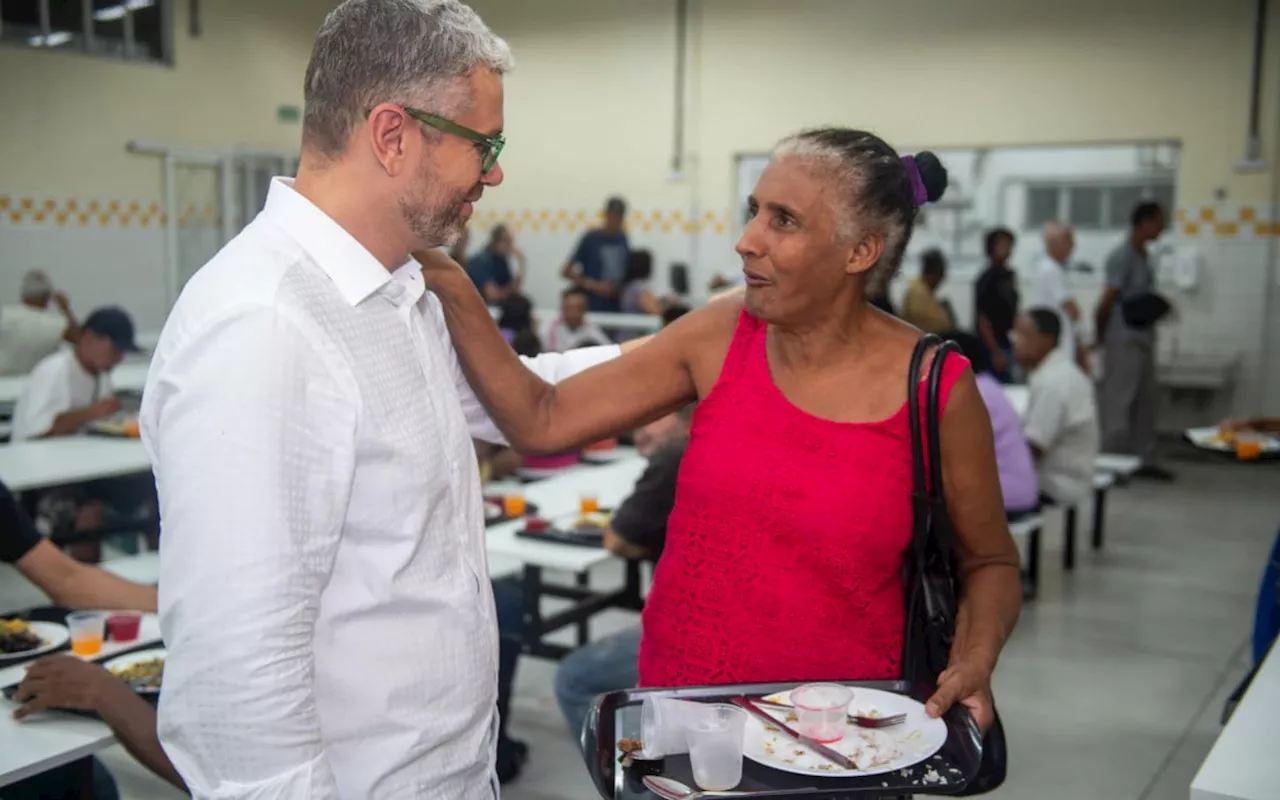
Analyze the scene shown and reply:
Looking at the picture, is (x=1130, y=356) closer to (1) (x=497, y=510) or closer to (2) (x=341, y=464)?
(1) (x=497, y=510)

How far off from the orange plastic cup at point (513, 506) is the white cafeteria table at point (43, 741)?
83.0 inches

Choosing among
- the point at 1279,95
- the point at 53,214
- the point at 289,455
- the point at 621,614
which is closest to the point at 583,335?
the point at 621,614

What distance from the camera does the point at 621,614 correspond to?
5500mm

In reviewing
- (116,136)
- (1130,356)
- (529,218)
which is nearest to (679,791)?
(1130,356)

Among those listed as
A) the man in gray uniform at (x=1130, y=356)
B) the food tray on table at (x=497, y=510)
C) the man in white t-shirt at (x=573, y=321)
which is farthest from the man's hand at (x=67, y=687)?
the man in gray uniform at (x=1130, y=356)

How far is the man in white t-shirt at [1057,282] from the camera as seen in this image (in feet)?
28.5

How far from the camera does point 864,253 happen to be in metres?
1.90

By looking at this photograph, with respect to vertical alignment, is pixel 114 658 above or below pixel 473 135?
below

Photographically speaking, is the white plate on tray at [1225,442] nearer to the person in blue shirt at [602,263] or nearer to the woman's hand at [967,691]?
the woman's hand at [967,691]

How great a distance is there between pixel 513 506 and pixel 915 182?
107 inches

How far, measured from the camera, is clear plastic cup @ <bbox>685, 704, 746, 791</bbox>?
1.52 meters

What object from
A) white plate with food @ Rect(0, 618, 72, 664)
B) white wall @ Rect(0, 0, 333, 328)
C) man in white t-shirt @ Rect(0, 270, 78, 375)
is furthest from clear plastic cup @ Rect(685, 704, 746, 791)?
white wall @ Rect(0, 0, 333, 328)

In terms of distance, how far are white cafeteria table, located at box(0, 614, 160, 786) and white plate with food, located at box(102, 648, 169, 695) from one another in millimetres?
110

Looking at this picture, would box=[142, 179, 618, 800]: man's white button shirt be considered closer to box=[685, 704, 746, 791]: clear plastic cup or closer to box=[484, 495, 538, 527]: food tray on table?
Result: box=[685, 704, 746, 791]: clear plastic cup
